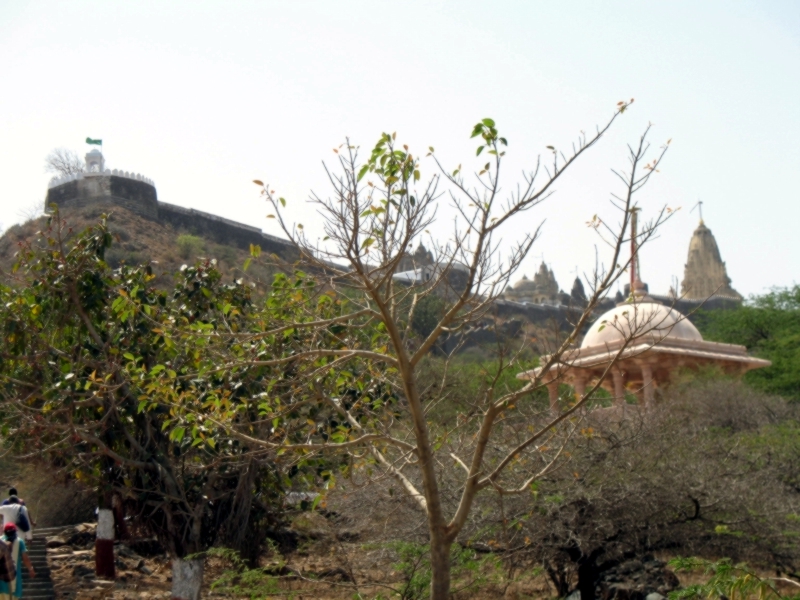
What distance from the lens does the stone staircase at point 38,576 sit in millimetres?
7625

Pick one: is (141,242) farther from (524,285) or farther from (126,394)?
(524,285)

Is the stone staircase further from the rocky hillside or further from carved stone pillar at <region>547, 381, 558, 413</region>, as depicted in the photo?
Answer: the rocky hillside

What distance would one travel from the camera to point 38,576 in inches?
323

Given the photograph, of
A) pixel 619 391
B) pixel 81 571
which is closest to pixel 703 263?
pixel 619 391

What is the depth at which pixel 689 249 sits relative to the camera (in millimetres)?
66938

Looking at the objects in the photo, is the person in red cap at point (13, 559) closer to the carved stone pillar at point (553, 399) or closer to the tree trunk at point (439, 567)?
the tree trunk at point (439, 567)

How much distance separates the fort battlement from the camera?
3634cm

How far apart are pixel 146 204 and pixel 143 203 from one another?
13 cm

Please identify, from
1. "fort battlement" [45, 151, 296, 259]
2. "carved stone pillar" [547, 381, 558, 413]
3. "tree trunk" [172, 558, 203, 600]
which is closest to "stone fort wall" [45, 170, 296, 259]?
"fort battlement" [45, 151, 296, 259]

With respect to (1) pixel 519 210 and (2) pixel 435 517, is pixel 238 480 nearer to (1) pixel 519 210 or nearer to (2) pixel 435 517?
(2) pixel 435 517

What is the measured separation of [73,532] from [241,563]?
449 cm

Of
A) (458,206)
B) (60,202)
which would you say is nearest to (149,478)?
(458,206)

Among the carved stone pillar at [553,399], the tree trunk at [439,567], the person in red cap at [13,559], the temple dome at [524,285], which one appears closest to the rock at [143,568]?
the person in red cap at [13,559]

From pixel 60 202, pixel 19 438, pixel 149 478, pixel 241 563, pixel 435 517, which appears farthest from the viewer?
pixel 60 202
